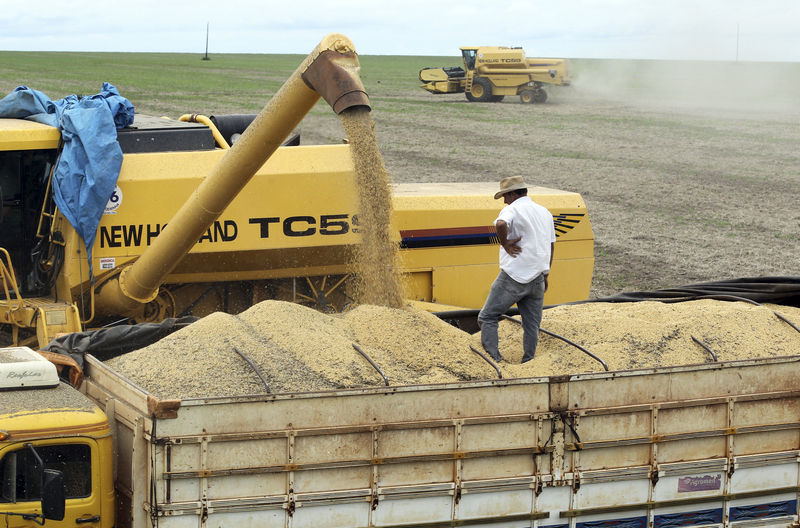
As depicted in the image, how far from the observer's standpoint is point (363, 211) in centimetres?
750

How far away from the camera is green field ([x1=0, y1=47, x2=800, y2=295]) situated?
54.9ft

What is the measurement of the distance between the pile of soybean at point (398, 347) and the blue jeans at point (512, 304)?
16 centimetres

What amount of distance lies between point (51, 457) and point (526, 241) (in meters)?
3.49

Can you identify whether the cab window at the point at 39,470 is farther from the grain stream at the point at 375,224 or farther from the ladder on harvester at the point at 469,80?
the ladder on harvester at the point at 469,80

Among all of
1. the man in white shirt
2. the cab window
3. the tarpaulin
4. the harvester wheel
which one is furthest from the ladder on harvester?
the cab window

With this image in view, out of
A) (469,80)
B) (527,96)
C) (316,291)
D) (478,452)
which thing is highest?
(469,80)

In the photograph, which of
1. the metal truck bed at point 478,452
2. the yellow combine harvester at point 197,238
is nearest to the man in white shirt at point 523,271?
the yellow combine harvester at point 197,238

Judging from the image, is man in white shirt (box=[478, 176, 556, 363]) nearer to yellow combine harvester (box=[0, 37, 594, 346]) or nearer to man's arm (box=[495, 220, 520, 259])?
man's arm (box=[495, 220, 520, 259])

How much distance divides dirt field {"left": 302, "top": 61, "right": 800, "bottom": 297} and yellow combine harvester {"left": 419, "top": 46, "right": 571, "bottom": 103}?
106cm

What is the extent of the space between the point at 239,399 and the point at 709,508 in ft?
9.92

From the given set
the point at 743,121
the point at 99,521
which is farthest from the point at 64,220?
the point at 743,121

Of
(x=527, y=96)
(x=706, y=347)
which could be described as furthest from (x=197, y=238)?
(x=527, y=96)

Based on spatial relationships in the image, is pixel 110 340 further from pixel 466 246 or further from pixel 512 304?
pixel 466 246

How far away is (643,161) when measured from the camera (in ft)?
89.3
